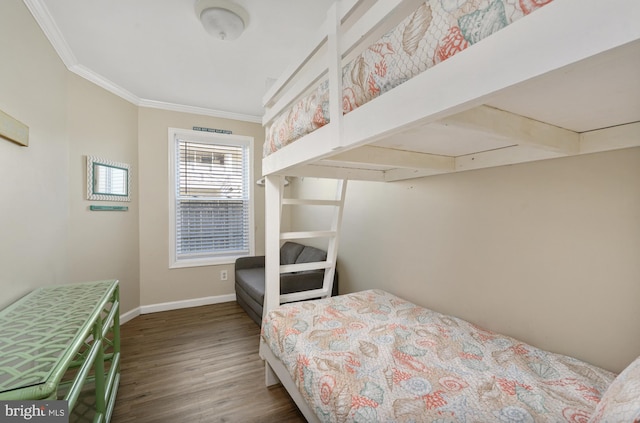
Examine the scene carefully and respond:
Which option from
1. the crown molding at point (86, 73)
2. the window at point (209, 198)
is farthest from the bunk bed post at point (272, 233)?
the window at point (209, 198)

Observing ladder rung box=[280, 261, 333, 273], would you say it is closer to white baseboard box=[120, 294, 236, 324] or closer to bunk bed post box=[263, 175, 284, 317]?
bunk bed post box=[263, 175, 284, 317]

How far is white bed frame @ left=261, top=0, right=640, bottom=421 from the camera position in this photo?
1.51ft

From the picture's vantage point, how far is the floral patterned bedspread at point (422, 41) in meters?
0.56

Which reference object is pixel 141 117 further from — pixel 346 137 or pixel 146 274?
pixel 346 137

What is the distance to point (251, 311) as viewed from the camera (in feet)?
9.72

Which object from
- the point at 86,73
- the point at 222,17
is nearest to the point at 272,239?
the point at 222,17

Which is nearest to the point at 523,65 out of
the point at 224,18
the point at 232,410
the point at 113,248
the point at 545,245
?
the point at 545,245

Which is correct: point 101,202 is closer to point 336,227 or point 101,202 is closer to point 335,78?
point 336,227

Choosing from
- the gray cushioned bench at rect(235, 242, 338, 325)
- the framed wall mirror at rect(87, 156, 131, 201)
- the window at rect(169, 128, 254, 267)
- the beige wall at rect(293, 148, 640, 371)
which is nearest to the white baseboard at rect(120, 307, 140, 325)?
the window at rect(169, 128, 254, 267)

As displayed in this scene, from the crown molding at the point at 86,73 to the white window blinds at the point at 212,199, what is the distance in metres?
0.35

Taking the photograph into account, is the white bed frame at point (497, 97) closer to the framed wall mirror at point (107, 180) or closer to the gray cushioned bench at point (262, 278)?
the gray cushioned bench at point (262, 278)

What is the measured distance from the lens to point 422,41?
71 cm

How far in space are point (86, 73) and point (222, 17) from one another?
64.1 inches

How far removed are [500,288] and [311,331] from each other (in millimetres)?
1064
